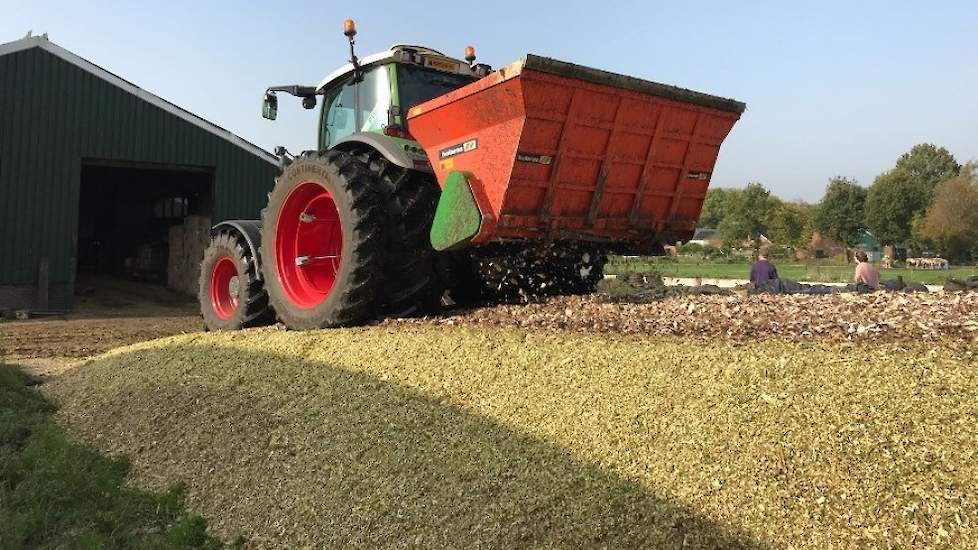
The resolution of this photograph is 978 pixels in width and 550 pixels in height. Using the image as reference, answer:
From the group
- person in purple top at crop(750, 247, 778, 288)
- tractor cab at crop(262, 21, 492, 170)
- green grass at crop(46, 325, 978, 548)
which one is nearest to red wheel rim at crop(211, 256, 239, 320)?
tractor cab at crop(262, 21, 492, 170)

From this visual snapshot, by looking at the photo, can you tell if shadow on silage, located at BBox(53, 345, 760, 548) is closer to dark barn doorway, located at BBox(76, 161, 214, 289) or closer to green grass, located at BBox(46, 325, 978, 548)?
green grass, located at BBox(46, 325, 978, 548)

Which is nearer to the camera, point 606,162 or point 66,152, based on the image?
point 606,162

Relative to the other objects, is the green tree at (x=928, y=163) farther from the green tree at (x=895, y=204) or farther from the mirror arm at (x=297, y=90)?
the mirror arm at (x=297, y=90)

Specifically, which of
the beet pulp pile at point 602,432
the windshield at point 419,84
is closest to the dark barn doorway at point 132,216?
the windshield at point 419,84

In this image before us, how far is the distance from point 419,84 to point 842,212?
59.2 meters

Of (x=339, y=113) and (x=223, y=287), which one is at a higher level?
(x=339, y=113)

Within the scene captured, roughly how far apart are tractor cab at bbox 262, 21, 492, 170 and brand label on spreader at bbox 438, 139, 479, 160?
55 centimetres

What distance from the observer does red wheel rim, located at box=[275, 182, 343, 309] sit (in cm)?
549

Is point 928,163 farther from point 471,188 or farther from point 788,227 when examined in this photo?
point 471,188

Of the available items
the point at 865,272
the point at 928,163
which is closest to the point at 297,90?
the point at 865,272

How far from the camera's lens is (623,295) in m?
5.06

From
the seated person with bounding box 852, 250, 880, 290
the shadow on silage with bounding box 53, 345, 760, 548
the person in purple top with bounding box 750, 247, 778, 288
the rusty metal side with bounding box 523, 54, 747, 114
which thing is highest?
the rusty metal side with bounding box 523, 54, 747, 114

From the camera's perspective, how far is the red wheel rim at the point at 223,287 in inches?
269

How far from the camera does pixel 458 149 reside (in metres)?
4.29
